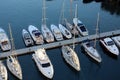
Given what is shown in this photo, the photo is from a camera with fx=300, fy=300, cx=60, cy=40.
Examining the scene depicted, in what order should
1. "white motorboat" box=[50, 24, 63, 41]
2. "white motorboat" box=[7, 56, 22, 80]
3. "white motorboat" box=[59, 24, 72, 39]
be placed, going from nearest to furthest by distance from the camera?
"white motorboat" box=[7, 56, 22, 80]
"white motorboat" box=[50, 24, 63, 41]
"white motorboat" box=[59, 24, 72, 39]

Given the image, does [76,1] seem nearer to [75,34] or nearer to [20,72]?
[75,34]

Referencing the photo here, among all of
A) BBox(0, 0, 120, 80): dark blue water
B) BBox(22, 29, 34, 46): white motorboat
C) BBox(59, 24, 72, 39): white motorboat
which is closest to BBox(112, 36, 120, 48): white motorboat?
BBox(0, 0, 120, 80): dark blue water

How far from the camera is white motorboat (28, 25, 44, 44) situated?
61800 millimetres

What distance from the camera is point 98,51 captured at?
60.8m

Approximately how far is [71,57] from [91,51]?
15.9 feet

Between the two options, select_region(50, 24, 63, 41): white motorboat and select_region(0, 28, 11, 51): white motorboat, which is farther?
select_region(50, 24, 63, 41): white motorboat

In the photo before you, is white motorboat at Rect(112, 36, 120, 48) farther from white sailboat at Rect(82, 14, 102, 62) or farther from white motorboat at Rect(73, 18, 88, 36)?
white motorboat at Rect(73, 18, 88, 36)

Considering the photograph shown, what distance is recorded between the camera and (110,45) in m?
60.2

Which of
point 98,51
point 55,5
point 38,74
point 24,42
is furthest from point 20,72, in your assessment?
point 55,5

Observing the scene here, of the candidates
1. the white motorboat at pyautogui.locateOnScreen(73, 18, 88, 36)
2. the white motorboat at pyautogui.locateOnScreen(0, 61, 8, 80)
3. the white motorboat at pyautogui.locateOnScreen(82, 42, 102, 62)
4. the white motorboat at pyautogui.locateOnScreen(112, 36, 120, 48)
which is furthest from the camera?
the white motorboat at pyautogui.locateOnScreen(73, 18, 88, 36)

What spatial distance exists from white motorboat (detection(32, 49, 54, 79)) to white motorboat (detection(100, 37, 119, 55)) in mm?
13262

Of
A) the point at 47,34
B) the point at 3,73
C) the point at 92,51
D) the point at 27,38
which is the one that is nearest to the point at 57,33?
the point at 47,34

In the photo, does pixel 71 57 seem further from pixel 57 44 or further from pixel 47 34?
pixel 47 34

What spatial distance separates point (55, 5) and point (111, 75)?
3669cm
